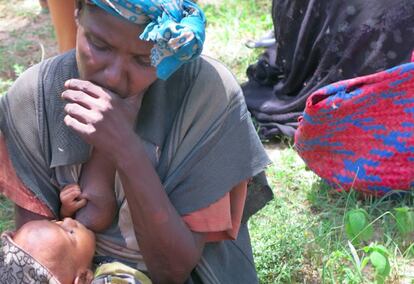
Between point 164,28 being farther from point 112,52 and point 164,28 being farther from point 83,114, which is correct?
point 83,114

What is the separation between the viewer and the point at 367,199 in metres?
3.40

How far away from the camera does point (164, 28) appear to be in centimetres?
188

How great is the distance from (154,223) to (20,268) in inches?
15.4

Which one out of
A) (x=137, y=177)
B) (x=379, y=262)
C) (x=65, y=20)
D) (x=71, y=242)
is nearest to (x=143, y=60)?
(x=137, y=177)

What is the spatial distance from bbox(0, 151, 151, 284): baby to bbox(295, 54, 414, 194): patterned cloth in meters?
1.29

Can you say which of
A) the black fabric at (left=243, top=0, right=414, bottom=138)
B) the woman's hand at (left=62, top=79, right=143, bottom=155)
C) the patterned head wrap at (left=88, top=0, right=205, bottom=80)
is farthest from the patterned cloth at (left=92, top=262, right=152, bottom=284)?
the black fabric at (left=243, top=0, right=414, bottom=138)

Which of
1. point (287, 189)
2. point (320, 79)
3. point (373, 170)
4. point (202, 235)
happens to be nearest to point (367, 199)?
point (373, 170)

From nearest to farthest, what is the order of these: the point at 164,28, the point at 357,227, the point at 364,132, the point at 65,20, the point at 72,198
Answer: the point at 164,28, the point at 72,198, the point at 357,227, the point at 364,132, the point at 65,20

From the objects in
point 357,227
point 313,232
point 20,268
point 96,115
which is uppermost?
point 96,115

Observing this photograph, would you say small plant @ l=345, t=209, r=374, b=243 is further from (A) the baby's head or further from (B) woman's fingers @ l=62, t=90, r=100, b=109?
(B) woman's fingers @ l=62, t=90, r=100, b=109

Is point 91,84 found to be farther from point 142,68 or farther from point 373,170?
point 373,170

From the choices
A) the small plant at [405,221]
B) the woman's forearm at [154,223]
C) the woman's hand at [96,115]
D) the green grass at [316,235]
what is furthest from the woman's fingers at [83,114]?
the small plant at [405,221]

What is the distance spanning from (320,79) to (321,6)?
41 centimetres

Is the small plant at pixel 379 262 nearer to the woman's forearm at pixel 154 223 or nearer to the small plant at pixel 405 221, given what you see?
the small plant at pixel 405 221
